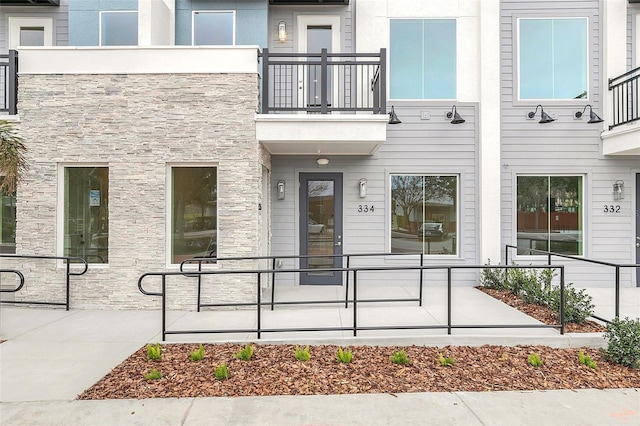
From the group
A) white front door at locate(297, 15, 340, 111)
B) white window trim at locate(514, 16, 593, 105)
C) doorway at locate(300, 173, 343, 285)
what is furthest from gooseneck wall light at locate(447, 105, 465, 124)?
doorway at locate(300, 173, 343, 285)

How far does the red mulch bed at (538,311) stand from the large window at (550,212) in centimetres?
160

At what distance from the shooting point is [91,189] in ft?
21.8

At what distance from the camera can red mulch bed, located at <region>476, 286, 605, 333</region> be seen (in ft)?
16.4

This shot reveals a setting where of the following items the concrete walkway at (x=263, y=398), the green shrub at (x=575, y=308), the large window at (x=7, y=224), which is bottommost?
the concrete walkway at (x=263, y=398)

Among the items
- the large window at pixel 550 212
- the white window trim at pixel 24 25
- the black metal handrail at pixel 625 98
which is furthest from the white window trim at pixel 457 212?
the white window trim at pixel 24 25

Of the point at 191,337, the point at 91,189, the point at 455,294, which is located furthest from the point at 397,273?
the point at 91,189

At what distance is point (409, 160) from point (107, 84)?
621 centimetres

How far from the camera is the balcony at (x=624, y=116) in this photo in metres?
7.48

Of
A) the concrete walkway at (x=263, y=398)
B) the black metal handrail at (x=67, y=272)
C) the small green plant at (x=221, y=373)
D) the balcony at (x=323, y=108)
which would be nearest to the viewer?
the concrete walkway at (x=263, y=398)

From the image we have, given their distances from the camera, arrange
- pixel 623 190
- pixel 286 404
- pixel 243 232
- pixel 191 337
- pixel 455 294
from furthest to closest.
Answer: pixel 623 190
pixel 455 294
pixel 243 232
pixel 191 337
pixel 286 404

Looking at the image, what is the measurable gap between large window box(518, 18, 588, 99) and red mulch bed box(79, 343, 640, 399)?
6.23m

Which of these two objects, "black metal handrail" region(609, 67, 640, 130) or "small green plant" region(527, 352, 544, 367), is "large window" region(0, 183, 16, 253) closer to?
"small green plant" region(527, 352, 544, 367)

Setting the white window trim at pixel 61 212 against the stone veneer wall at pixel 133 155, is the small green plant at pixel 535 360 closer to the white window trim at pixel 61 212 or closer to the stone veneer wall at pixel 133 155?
the stone veneer wall at pixel 133 155

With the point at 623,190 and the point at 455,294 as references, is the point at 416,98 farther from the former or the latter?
the point at 623,190
